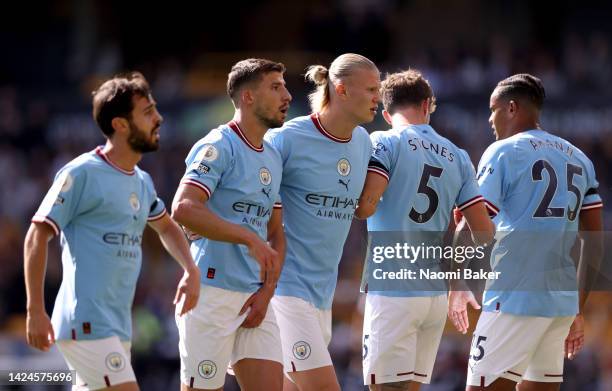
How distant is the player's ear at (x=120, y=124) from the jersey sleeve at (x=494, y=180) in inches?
98.2

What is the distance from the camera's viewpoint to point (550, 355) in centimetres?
792

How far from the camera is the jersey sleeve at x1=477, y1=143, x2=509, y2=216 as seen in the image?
25.6 ft

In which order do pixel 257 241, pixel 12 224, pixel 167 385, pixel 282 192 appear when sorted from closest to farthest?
pixel 257 241
pixel 282 192
pixel 167 385
pixel 12 224

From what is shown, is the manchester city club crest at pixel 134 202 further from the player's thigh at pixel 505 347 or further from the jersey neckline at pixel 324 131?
the player's thigh at pixel 505 347

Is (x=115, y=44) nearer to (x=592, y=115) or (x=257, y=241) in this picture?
(x=592, y=115)

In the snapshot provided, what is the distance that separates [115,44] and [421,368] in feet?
58.2

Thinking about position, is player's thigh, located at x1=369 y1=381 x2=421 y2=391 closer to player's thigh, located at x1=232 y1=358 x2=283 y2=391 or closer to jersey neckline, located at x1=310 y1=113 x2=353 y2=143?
player's thigh, located at x1=232 y1=358 x2=283 y2=391

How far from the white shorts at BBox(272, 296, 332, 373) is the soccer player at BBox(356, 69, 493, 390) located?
399mm

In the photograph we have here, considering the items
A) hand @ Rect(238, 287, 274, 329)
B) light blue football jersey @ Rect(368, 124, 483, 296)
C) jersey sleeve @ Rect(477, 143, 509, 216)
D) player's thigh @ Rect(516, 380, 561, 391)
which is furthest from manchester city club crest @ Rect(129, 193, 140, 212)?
player's thigh @ Rect(516, 380, 561, 391)

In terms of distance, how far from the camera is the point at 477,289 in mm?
8172

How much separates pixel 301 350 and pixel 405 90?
6.04 ft

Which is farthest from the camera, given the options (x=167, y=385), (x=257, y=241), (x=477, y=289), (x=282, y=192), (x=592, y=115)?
(x=592, y=115)

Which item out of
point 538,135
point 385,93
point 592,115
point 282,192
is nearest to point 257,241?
point 282,192

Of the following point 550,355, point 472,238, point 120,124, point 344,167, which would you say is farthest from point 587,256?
point 120,124
